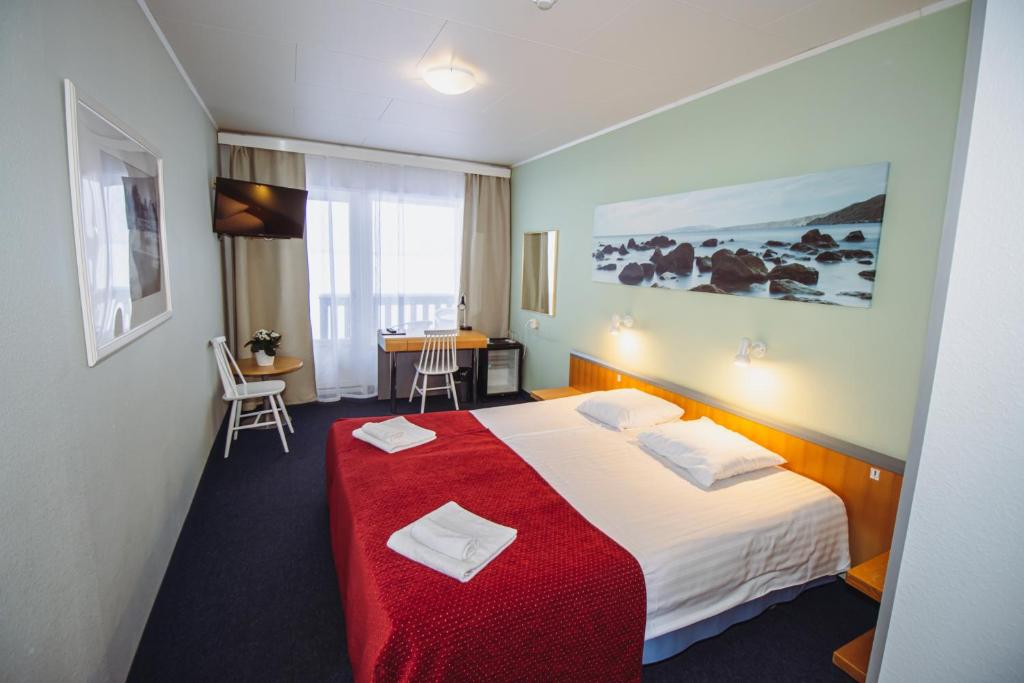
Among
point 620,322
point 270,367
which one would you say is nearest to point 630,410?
point 620,322

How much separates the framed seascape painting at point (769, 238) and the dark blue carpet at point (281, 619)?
1.47 meters

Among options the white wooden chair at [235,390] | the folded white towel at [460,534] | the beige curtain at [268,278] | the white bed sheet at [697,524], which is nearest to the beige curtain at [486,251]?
the beige curtain at [268,278]

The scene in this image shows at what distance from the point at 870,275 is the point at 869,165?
488 millimetres

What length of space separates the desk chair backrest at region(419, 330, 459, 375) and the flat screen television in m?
1.50

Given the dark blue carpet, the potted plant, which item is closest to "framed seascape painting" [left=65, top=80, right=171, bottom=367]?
the dark blue carpet

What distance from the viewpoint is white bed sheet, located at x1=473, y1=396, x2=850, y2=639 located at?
5.56 ft

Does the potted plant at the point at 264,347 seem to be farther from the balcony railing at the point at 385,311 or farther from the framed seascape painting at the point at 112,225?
the framed seascape painting at the point at 112,225

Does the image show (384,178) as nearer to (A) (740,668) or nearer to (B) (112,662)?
(B) (112,662)

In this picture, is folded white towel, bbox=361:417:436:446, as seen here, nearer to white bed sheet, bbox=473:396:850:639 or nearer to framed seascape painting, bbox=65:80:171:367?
white bed sheet, bbox=473:396:850:639

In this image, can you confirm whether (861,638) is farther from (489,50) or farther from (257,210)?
(257,210)

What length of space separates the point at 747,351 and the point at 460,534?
6.02ft

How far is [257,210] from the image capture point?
3854 mm

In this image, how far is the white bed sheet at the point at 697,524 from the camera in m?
1.69

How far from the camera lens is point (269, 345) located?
413 centimetres
